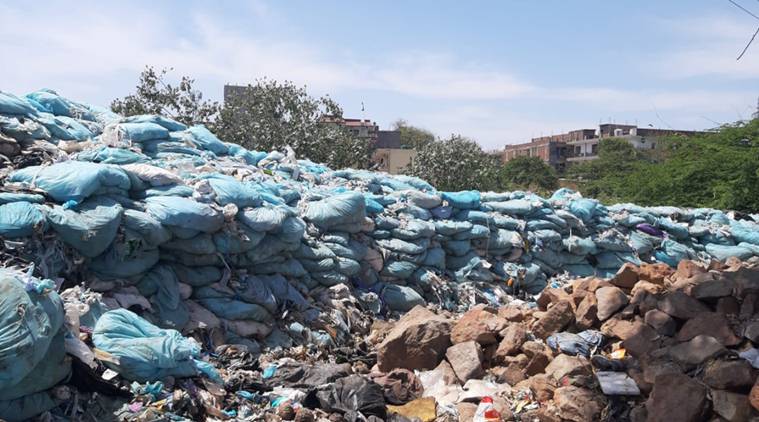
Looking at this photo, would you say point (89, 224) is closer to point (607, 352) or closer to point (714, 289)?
point (607, 352)

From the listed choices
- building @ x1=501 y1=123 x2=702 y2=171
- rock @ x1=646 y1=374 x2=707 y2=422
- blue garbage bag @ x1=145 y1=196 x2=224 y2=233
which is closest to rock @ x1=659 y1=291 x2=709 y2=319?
rock @ x1=646 y1=374 x2=707 y2=422

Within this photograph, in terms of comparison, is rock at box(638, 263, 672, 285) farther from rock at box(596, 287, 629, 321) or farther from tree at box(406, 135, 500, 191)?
tree at box(406, 135, 500, 191)

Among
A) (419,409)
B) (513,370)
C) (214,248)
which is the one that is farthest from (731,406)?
(214,248)

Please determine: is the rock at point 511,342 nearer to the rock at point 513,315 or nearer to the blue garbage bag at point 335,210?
the rock at point 513,315

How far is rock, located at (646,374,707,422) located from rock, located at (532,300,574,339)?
1.16 m

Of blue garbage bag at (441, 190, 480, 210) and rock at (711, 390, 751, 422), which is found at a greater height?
blue garbage bag at (441, 190, 480, 210)

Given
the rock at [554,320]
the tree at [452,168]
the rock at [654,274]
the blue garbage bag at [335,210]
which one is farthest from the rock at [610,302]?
the tree at [452,168]

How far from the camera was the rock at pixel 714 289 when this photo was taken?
4555 millimetres

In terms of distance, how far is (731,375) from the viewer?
3.81 meters

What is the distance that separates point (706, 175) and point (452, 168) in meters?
5.66

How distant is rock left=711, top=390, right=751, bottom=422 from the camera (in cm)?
370

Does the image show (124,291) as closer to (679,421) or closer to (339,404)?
(339,404)

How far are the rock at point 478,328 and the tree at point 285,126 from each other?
10.4 meters

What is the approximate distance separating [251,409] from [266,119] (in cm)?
1199
